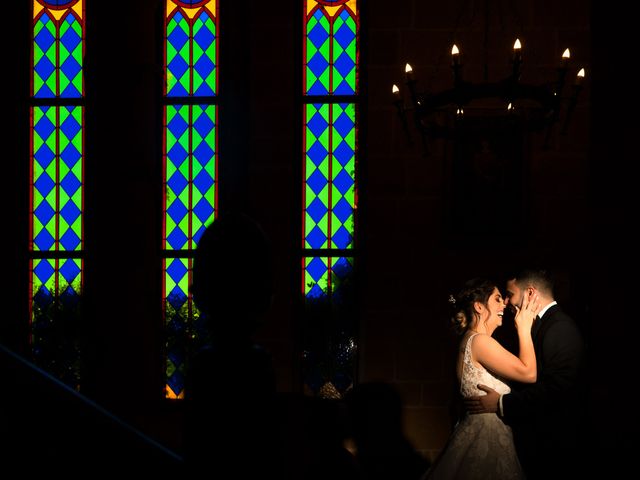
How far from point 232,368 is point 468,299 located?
291cm

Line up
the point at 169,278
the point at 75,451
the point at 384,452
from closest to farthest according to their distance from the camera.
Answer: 1. the point at 75,451
2. the point at 384,452
3. the point at 169,278

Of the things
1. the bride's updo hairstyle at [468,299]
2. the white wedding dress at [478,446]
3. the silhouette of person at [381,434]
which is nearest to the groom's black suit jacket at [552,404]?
the white wedding dress at [478,446]

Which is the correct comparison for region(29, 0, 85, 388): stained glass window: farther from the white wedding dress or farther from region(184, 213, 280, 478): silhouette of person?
region(184, 213, 280, 478): silhouette of person

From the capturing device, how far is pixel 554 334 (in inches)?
144

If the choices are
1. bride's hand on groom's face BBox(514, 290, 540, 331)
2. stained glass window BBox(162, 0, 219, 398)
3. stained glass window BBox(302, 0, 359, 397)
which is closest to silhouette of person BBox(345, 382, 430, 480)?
stained glass window BBox(302, 0, 359, 397)

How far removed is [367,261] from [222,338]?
3612mm

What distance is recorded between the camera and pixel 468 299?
12.3ft

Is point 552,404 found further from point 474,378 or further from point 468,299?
point 468,299

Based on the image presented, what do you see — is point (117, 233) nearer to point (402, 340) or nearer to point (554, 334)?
point (402, 340)

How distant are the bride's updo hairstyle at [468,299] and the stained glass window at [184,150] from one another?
2.02m

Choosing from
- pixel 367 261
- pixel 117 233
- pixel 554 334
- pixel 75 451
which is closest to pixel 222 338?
pixel 75 451

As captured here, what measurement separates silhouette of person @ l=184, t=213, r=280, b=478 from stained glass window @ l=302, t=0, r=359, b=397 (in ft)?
12.3

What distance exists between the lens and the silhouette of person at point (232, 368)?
3.25 feet

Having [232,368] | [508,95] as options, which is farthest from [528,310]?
[232,368]
